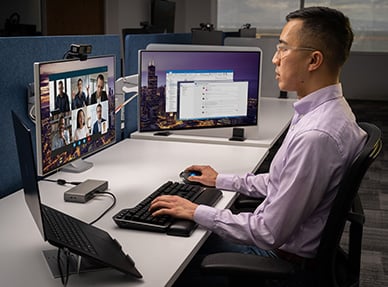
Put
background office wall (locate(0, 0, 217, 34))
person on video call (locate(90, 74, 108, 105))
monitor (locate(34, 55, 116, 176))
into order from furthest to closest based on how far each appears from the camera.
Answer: background office wall (locate(0, 0, 217, 34)) → person on video call (locate(90, 74, 108, 105)) → monitor (locate(34, 55, 116, 176))

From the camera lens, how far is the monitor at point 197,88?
2193 mm

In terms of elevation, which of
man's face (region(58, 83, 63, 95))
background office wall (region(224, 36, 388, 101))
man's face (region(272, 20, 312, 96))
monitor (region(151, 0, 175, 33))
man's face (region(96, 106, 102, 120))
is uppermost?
monitor (region(151, 0, 175, 33))

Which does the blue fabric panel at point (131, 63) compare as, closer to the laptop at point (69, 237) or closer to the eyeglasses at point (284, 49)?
the eyeglasses at point (284, 49)

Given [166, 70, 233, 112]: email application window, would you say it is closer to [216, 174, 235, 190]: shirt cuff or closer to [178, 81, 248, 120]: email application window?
[178, 81, 248, 120]: email application window

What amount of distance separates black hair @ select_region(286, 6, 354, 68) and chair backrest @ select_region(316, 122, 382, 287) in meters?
0.23

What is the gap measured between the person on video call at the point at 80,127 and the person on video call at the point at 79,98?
2 cm

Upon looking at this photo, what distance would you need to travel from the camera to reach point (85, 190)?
160 centimetres

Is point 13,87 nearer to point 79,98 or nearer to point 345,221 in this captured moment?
point 79,98

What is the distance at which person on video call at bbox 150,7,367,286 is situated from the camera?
1.26 meters

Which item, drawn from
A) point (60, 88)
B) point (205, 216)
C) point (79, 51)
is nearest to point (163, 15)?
point (79, 51)

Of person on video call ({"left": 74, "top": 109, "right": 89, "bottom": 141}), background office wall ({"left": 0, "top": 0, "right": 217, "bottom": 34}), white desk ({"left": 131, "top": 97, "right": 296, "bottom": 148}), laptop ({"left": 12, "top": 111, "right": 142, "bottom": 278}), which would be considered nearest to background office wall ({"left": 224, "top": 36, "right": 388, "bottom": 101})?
background office wall ({"left": 0, "top": 0, "right": 217, "bottom": 34})

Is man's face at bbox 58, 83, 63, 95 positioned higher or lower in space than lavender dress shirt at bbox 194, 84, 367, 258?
higher

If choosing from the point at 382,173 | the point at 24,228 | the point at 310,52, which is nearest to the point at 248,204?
the point at 310,52

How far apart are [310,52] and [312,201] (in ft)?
1.24
